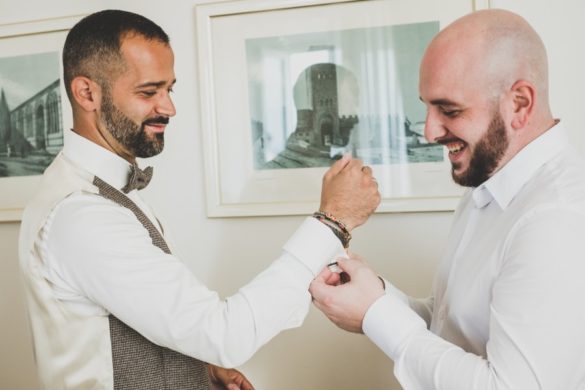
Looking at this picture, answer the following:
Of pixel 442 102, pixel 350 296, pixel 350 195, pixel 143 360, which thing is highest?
pixel 442 102

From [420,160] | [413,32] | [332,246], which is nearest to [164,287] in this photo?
[332,246]

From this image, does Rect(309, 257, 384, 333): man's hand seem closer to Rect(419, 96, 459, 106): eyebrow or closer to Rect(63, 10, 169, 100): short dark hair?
Rect(419, 96, 459, 106): eyebrow

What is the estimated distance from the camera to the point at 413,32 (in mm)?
1910

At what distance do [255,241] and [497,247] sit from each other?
111cm

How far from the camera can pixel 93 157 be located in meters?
1.35

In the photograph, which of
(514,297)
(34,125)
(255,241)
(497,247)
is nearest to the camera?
(514,297)

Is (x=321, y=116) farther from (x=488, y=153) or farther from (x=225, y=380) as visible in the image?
(x=225, y=380)

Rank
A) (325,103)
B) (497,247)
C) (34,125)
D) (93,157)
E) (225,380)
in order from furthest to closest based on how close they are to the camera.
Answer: (34,125) < (325,103) < (225,380) < (93,157) < (497,247)

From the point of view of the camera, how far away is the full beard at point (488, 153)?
121 cm

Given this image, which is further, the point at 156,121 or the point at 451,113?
the point at 156,121

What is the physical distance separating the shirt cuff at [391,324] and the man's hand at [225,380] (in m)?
0.63

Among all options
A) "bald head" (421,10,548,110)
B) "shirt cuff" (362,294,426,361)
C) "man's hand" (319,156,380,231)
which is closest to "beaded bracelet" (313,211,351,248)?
"man's hand" (319,156,380,231)

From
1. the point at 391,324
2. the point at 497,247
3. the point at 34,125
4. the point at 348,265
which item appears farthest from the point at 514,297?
the point at 34,125

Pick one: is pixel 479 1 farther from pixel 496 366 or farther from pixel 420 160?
pixel 496 366
